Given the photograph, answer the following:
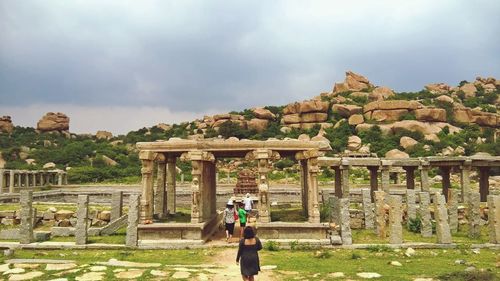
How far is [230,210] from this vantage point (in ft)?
45.3

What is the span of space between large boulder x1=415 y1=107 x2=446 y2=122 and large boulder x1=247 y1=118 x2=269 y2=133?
69.3 ft

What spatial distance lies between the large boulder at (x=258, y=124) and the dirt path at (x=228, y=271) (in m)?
49.9

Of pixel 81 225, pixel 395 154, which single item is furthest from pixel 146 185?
pixel 395 154

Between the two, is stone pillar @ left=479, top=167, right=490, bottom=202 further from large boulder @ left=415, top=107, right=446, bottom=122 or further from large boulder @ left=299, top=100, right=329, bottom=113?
large boulder @ left=299, top=100, right=329, bottom=113

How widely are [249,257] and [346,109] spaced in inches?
2103

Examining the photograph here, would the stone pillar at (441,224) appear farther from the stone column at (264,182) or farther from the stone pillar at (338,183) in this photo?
the stone pillar at (338,183)

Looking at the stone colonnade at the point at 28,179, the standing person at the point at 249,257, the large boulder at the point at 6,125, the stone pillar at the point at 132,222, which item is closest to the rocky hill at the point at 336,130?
the large boulder at the point at 6,125

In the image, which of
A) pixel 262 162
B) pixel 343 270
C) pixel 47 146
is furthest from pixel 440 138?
pixel 47 146

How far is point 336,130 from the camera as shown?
54.1m

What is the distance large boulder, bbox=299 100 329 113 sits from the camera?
5931 cm

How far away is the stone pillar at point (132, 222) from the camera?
12.8m

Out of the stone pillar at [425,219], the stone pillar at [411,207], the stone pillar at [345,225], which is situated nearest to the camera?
the stone pillar at [345,225]

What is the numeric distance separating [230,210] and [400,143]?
3879cm

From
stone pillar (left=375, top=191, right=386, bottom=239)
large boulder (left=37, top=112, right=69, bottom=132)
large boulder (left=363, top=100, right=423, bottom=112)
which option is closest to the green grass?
stone pillar (left=375, top=191, right=386, bottom=239)
